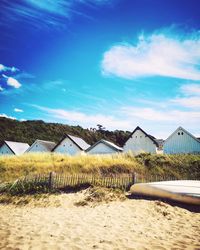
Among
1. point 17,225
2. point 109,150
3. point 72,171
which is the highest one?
point 109,150

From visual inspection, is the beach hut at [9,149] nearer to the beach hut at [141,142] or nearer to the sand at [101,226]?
the beach hut at [141,142]

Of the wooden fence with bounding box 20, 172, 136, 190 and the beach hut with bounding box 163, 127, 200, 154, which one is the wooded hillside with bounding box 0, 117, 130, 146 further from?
the wooden fence with bounding box 20, 172, 136, 190

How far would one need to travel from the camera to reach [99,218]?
8.52m

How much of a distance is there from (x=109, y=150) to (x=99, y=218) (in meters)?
25.1

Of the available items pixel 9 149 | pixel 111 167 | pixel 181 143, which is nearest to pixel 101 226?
pixel 111 167

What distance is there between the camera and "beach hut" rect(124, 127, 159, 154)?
31469mm

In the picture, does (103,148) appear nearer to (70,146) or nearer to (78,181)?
(70,146)

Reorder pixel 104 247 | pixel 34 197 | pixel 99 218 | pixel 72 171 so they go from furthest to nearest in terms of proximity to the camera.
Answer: pixel 72 171
pixel 34 197
pixel 99 218
pixel 104 247

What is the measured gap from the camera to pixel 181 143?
97.7ft

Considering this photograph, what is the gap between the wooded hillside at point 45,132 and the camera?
208ft

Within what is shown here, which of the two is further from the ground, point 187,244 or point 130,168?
point 130,168

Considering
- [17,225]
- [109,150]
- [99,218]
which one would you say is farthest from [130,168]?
[109,150]

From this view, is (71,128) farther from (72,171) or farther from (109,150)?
(72,171)

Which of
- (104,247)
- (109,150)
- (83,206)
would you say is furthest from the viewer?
(109,150)
